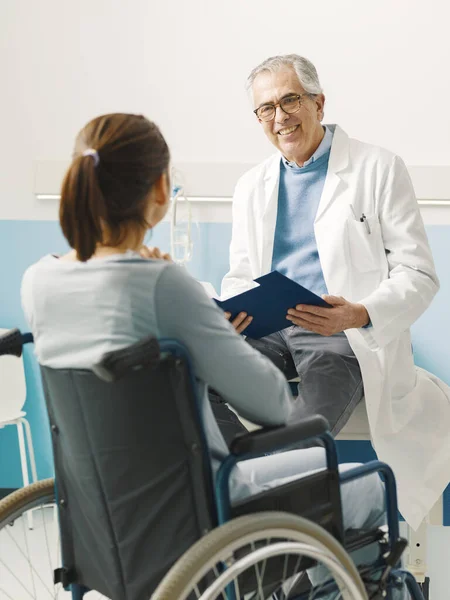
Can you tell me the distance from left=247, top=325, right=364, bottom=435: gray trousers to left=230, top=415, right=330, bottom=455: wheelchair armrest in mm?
755

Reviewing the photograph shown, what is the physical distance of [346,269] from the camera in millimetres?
2316

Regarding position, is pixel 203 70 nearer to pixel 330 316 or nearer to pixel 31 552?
pixel 330 316

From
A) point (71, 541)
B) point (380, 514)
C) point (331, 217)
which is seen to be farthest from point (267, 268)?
point (71, 541)

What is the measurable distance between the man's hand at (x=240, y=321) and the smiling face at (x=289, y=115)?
65cm

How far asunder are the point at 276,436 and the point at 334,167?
1354 mm

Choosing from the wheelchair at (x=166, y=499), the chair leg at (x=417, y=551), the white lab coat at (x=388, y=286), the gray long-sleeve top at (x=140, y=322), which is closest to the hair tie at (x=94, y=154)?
the gray long-sleeve top at (x=140, y=322)

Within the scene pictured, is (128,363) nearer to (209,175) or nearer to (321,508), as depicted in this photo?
(321,508)

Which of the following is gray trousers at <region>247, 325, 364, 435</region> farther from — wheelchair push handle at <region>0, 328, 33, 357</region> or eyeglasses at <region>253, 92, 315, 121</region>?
wheelchair push handle at <region>0, 328, 33, 357</region>

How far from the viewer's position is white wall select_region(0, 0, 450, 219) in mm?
3092

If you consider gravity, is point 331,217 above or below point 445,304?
above

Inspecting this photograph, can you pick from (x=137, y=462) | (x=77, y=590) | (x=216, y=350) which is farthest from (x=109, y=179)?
(x=77, y=590)

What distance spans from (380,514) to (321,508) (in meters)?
0.20

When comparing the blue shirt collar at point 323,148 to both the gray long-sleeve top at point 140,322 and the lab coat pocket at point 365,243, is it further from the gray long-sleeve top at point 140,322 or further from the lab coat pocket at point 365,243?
the gray long-sleeve top at point 140,322

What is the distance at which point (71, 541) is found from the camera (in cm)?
138
